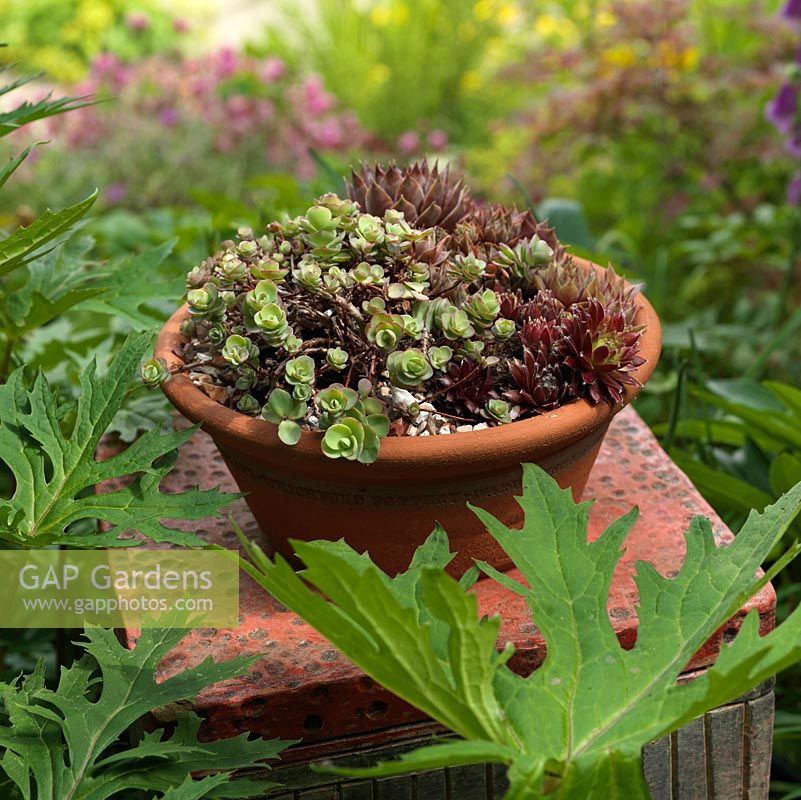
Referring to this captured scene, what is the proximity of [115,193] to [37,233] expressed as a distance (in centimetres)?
279

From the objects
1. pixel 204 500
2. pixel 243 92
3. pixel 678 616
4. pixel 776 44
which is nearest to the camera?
pixel 678 616

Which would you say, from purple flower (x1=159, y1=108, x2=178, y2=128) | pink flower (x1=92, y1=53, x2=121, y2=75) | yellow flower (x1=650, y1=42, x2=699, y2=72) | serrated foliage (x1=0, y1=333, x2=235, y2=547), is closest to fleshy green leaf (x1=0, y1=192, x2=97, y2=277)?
serrated foliage (x1=0, y1=333, x2=235, y2=547)

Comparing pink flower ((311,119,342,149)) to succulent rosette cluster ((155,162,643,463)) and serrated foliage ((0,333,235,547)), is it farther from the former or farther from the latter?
serrated foliage ((0,333,235,547))

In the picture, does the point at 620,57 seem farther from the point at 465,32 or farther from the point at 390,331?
the point at 390,331

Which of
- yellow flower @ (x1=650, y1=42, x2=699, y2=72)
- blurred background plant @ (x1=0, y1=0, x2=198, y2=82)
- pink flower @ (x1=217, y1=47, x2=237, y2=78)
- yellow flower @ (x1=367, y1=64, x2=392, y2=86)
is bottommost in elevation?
yellow flower @ (x1=650, y1=42, x2=699, y2=72)

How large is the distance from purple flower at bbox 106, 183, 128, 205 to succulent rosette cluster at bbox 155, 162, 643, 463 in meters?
2.67

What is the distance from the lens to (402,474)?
1.16 m

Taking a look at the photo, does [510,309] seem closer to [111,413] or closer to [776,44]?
[111,413]

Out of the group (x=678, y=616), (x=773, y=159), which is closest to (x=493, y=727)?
(x=678, y=616)

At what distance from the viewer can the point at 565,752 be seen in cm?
92

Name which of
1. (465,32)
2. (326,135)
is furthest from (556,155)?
(465,32)

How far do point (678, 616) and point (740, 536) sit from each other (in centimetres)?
12

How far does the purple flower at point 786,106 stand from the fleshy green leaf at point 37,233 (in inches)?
72.3

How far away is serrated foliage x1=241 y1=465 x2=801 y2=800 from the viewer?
857 millimetres
